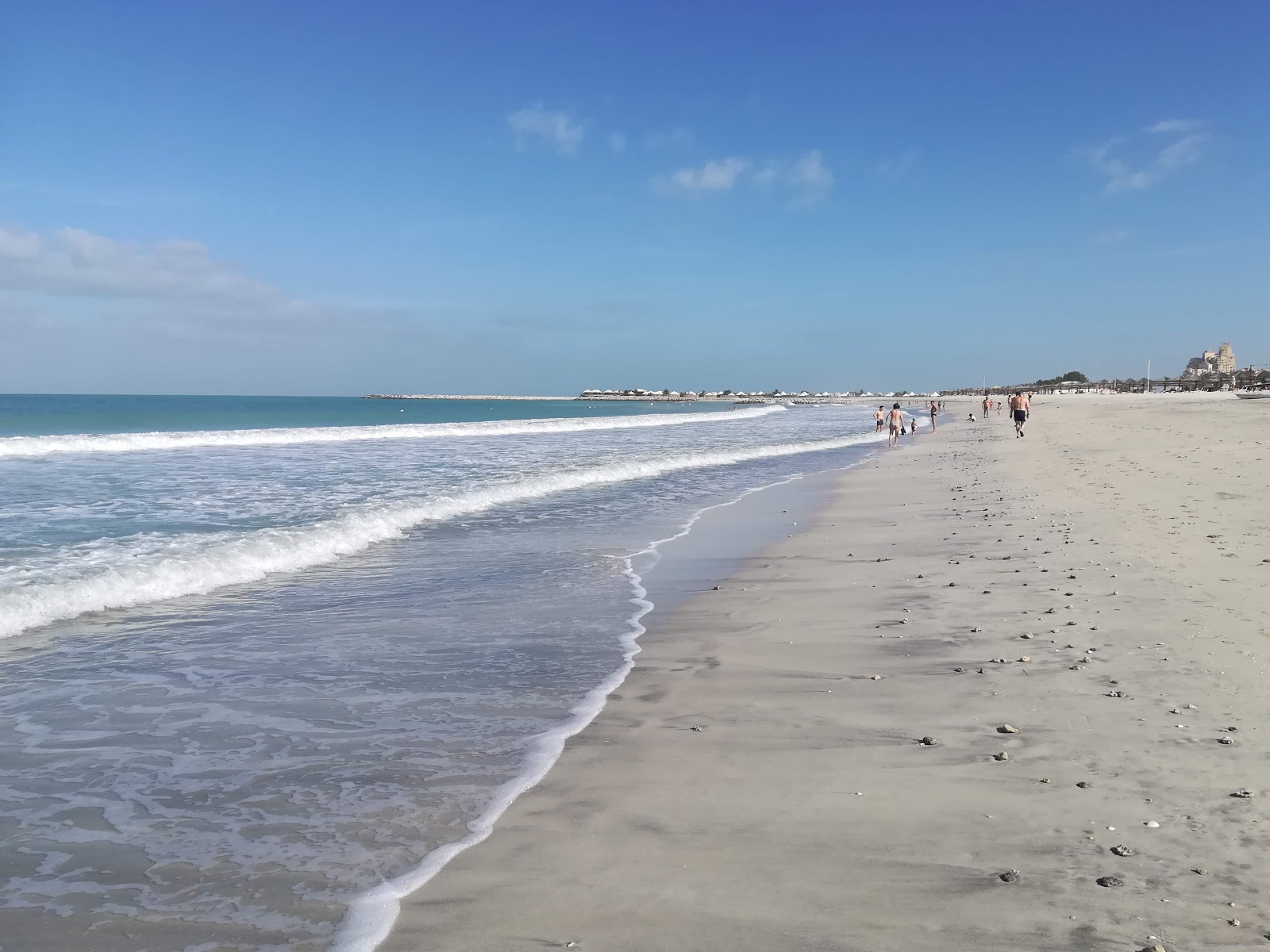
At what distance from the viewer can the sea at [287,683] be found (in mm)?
3342

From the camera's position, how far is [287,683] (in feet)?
19.6

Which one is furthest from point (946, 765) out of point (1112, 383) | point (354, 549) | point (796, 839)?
point (1112, 383)

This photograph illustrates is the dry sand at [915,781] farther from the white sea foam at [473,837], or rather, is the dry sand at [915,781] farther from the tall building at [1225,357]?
the tall building at [1225,357]

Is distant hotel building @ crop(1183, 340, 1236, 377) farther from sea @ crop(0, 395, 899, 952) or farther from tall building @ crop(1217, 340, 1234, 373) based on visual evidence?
sea @ crop(0, 395, 899, 952)

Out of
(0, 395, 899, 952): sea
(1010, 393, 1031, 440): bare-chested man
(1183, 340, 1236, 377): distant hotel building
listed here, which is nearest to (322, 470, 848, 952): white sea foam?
(0, 395, 899, 952): sea

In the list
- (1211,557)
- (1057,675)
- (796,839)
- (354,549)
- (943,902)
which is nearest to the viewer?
(943,902)

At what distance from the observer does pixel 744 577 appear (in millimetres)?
9672

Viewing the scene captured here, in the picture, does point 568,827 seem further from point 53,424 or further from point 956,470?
point 53,424

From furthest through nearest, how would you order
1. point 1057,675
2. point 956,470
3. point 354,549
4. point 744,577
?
point 956,470
point 354,549
point 744,577
point 1057,675

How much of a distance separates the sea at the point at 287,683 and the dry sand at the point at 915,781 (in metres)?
0.48

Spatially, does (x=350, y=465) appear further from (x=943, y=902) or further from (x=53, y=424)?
(x=53, y=424)

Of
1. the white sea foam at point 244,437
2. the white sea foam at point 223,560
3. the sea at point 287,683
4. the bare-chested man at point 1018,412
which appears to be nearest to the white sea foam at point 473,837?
the sea at point 287,683

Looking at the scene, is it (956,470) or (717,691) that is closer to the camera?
(717,691)

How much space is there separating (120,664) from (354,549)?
5291mm
